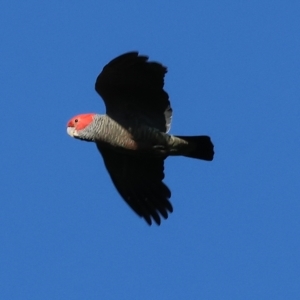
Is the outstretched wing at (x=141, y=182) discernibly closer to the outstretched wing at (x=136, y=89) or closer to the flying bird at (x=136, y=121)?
the flying bird at (x=136, y=121)

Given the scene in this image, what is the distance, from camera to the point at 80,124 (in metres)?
15.6

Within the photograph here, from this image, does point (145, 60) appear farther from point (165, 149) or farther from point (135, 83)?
point (165, 149)

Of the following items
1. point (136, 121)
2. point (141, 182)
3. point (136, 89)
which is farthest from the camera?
point (141, 182)

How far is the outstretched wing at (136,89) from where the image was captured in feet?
48.6

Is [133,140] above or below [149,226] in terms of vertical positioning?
above

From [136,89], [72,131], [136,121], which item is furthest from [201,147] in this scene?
[72,131]

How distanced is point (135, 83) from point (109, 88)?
40cm

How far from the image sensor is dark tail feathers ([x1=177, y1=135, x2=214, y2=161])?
15.5 metres

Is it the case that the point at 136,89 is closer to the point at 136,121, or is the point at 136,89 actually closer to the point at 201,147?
the point at 136,121

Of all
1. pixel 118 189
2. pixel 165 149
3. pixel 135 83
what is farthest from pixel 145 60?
pixel 118 189

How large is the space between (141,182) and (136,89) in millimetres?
1682

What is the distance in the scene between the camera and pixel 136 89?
50.2ft

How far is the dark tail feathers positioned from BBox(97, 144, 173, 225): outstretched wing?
0.71 metres

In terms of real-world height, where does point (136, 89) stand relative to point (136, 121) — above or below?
above
